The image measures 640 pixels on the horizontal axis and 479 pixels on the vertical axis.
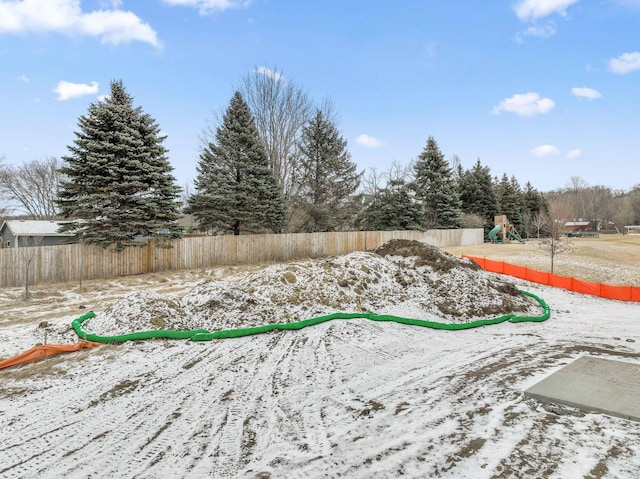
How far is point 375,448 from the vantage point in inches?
121

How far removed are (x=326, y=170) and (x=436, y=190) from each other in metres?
10.8

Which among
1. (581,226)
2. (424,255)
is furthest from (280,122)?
(581,226)

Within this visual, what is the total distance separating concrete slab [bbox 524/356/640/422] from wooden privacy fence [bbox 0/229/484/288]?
1336cm

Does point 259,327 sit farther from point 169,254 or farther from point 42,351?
point 169,254

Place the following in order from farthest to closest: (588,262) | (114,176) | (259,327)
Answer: (588,262)
(114,176)
(259,327)

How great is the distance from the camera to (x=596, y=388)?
4172 millimetres

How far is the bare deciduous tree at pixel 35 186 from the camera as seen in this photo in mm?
30672

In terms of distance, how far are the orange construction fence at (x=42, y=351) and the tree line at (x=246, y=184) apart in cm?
942

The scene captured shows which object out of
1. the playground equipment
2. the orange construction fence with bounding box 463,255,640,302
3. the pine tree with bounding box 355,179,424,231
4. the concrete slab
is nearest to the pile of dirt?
the concrete slab

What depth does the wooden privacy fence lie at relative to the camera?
12150mm

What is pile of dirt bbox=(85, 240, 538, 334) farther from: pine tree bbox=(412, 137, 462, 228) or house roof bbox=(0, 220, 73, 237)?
pine tree bbox=(412, 137, 462, 228)

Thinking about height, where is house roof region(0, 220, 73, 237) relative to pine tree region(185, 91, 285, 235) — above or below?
below

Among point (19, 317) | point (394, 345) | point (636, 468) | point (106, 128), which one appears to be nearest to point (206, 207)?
point (106, 128)

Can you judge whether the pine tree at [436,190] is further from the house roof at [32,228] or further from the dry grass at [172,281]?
the house roof at [32,228]
